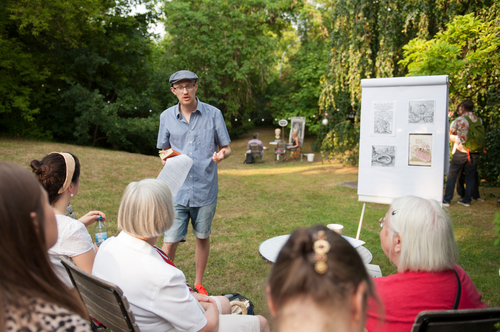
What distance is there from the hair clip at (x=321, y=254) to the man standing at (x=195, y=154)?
91.3 inches

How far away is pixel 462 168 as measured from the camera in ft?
22.8

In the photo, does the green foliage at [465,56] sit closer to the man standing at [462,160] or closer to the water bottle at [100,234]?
the man standing at [462,160]

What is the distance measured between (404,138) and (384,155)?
28 cm

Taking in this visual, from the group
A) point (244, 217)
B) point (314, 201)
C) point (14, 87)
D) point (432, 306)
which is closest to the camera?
point (432, 306)

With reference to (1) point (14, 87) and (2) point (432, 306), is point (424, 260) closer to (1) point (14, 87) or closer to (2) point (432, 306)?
(2) point (432, 306)

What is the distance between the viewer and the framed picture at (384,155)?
397 centimetres

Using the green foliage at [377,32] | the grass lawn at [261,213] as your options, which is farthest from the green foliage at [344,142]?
the green foliage at [377,32]

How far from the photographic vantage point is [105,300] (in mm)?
1623

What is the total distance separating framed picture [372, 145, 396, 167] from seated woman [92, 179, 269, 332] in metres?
2.87

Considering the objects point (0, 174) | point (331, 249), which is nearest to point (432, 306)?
point (331, 249)

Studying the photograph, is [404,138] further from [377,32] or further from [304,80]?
[304,80]

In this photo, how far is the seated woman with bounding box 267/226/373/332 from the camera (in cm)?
91

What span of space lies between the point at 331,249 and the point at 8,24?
1769 centimetres

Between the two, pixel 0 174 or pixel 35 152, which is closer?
pixel 0 174
